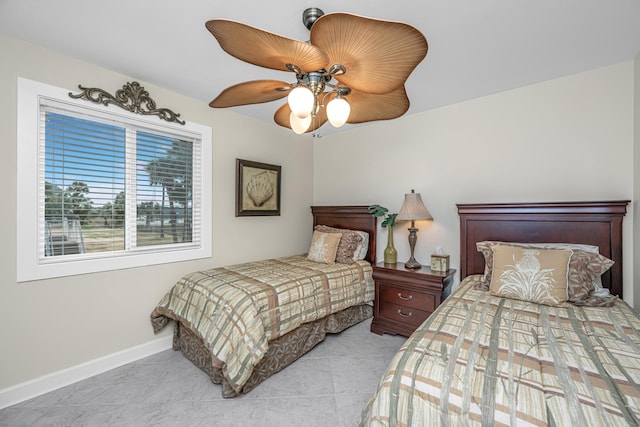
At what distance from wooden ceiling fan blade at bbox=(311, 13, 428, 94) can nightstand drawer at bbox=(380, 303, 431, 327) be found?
6.90ft

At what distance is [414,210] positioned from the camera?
278cm

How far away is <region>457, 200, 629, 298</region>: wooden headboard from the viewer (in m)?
2.05

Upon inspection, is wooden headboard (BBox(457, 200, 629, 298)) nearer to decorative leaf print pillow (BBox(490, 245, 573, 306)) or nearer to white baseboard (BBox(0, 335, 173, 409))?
decorative leaf print pillow (BBox(490, 245, 573, 306))

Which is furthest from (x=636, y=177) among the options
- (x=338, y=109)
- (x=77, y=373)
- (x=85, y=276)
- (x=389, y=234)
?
(x=77, y=373)

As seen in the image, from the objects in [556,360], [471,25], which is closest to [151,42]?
[471,25]

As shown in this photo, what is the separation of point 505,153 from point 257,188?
8.53 ft

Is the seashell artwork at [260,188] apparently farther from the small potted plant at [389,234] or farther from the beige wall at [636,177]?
the beige wall at [636,177]

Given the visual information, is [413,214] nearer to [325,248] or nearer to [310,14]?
[325,248]

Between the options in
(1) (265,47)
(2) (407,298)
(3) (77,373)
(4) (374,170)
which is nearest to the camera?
(1) (265,47)

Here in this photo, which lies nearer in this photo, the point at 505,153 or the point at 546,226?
the point at 546,226

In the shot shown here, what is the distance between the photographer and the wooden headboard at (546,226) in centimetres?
205

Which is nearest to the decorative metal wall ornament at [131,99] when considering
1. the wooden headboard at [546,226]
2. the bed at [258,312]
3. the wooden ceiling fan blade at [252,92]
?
the wooden ceiling fan blade at [252,92]

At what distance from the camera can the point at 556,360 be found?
107cm

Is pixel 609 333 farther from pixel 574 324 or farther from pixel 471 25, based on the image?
pixel 471 25
